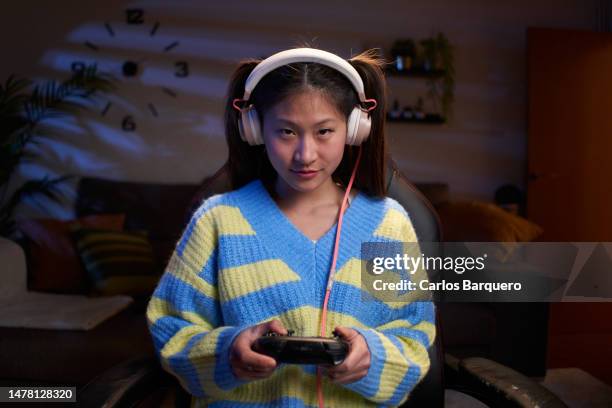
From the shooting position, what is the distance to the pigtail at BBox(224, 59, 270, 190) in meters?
0.98

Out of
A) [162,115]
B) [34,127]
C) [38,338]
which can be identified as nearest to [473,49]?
[162,115]

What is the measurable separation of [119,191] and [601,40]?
3498 mm

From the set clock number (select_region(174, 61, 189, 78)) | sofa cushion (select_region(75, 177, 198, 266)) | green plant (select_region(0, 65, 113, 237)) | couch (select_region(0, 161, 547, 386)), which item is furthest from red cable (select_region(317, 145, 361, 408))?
clock number (select_region(174, 61, 189, 78))

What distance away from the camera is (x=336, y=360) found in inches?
28.0

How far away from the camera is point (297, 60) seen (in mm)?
864

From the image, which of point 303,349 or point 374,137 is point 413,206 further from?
point 303,349

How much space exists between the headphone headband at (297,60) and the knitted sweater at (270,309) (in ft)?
0.74

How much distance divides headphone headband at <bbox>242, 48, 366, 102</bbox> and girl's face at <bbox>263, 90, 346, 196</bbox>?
5 centimetres

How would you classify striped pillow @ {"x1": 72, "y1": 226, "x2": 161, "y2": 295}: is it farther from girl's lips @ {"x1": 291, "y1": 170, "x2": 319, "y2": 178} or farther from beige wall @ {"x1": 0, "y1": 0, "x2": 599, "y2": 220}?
girl's lips @ {"x1": 291, "y1": 170, "x2": 319, "y2": 178}

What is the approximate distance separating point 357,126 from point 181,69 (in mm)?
2972

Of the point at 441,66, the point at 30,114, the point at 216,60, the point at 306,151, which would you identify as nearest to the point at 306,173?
the point at 306,151

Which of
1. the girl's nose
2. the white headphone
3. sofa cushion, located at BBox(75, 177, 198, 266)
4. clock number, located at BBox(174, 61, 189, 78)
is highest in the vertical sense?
clock number, located at BBox(174, 61, 189, 78)

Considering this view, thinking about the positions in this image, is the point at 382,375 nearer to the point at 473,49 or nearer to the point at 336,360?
the point at 336,360

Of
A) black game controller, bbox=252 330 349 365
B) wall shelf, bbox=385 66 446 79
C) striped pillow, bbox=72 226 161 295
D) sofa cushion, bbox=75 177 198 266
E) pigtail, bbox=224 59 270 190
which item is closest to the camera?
black game controller, bbox=252 330 349 365
